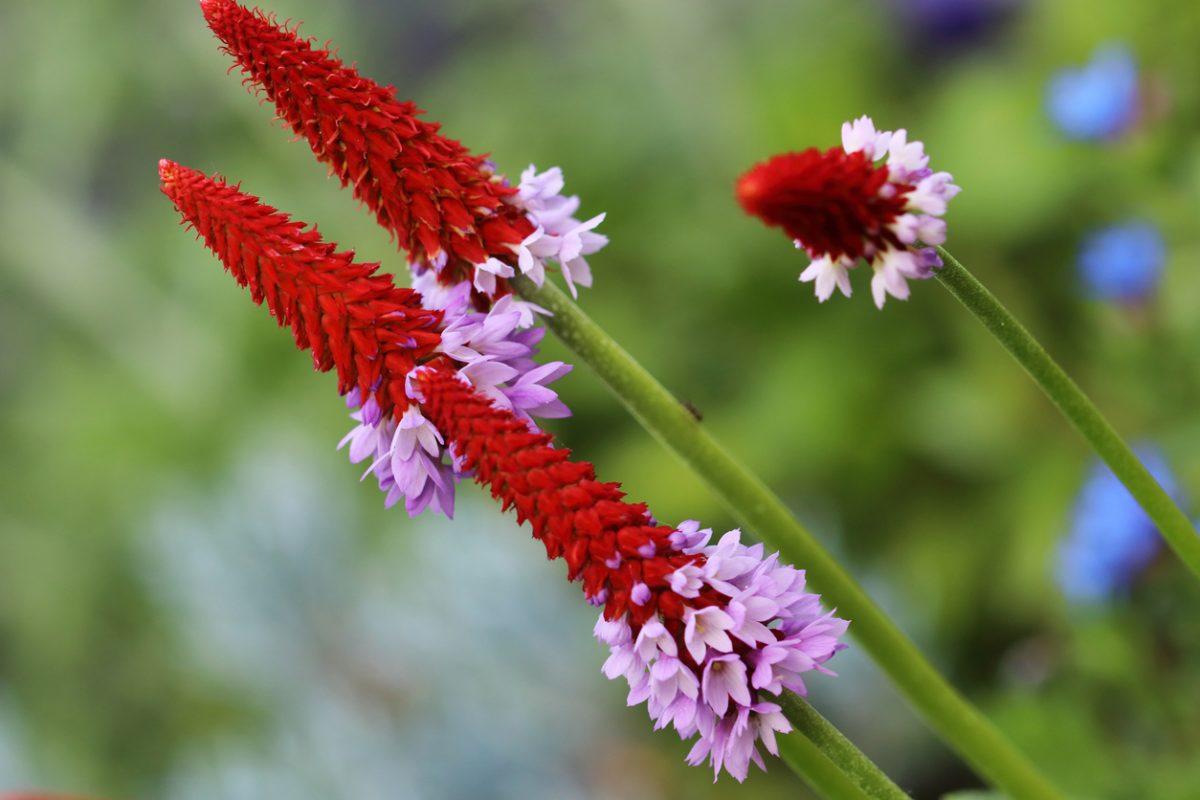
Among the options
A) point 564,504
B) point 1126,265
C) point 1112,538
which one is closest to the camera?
point 564,504

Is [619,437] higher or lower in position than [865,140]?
higher

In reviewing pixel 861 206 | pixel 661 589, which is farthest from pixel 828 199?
pixel 661 589

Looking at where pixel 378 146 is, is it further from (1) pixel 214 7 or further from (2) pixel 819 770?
(2) pixel 819 770

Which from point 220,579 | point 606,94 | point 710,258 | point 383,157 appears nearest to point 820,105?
point 710,258

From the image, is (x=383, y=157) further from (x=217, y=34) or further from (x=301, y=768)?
(x=301, y=768)

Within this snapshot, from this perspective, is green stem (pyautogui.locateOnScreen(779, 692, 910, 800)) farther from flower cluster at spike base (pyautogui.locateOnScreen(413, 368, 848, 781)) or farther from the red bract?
the red bract

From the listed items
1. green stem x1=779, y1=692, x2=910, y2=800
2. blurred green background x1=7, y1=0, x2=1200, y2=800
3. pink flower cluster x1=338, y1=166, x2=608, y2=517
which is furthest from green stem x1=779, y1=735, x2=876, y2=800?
blurred green background x1=7, y1=0, x2=1200, y2=800

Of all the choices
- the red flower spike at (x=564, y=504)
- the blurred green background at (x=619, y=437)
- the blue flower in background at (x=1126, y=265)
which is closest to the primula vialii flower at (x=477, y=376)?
the red flower spike at (x=564, y=504)
